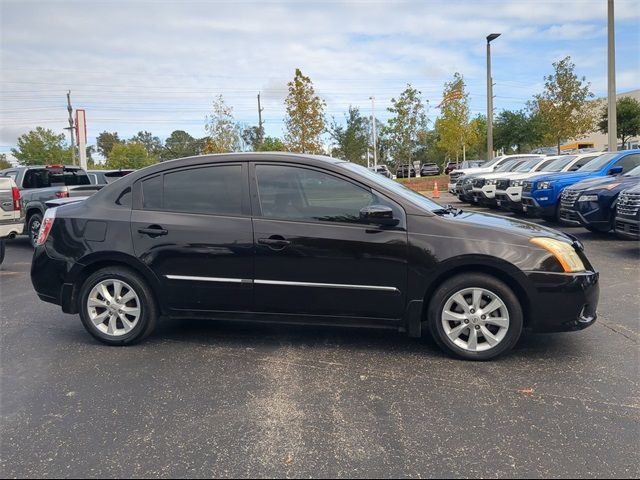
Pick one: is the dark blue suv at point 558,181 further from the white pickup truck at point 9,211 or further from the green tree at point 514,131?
the green tree at point 514,131

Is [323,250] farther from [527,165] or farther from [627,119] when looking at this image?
[627,119]

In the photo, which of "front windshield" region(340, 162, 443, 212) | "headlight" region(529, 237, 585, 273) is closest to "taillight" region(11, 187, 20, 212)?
"front windshield" region(340, 162, 443, 212)

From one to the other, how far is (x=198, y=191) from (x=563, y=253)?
10.1 feet

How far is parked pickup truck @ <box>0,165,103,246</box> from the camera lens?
10703mm

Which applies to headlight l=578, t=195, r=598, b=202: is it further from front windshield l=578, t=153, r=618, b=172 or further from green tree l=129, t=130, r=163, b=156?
green tree l=129, t=130, r=163, b=156

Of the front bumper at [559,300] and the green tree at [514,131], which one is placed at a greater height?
the green tree at [514,131]

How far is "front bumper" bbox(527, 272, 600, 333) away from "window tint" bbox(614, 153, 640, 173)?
28.9 ft

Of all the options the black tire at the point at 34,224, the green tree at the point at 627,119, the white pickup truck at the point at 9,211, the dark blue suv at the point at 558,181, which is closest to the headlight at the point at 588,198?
the dark blue suv at the point at 558,181

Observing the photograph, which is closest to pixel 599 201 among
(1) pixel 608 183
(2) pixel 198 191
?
(1) pixel 608 183

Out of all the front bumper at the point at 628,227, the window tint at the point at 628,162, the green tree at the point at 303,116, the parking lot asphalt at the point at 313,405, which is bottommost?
the parking lot asphalt at the point at 313,405

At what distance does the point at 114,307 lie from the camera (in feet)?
15.6

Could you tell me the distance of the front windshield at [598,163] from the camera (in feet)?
39.6

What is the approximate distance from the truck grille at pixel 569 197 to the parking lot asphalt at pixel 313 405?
5296 mm

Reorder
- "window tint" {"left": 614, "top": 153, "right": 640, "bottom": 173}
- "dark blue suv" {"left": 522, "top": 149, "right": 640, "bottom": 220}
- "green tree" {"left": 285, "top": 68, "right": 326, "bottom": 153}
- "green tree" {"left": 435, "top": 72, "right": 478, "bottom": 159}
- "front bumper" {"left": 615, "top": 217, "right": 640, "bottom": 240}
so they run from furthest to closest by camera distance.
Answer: "green tree" {"left": 435, "top": 72, "right": 478, "bottom": 159}
"green tree" {"left": 285, "top": 68, "right": 326, "bottom": 153}
"dark blue suv" {"left": 522, "top": 149, "right": 640, "bottom": 220}
"window tint" {"left": 614, "top": 153, "right": 640, "bottom": 173}
"front bumper" {"left": 615, "top": 217, "right": 640, "bottom": 240}
